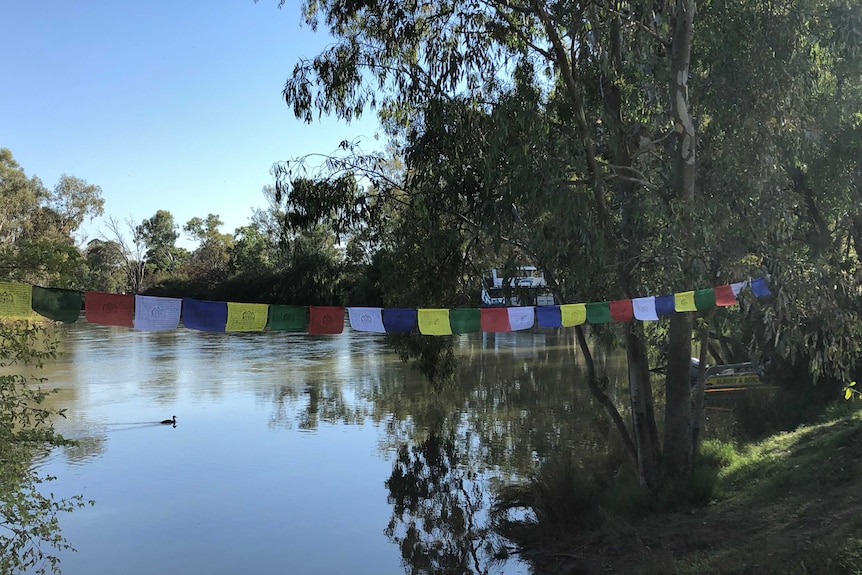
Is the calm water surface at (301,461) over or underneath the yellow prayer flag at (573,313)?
underneath

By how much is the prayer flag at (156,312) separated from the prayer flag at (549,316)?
2812mm

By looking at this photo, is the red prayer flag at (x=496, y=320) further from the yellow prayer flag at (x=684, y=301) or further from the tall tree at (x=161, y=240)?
the tall tree at (x=161, y=240)

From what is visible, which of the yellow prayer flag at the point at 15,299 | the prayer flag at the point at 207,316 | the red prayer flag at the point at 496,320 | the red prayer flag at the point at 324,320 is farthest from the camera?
the red prayer flag at the point at 496,320

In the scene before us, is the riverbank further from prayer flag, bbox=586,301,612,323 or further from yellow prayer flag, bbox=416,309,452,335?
yellow prayer flag, bbox=416,309,452,335

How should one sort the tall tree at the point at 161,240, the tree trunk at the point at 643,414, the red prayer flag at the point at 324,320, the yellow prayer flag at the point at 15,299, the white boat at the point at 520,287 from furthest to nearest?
the tall tree at the point at 161,240 → the white boat at the point at 520,287 → the tree trunk at the point at 643,414 → the red prayer flag at the point at 324,320 → the yellow prayer flag at the point at 15,299

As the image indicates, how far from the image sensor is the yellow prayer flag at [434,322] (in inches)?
202

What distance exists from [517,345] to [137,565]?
2120 cm

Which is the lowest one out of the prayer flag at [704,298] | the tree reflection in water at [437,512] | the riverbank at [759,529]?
the tree reflection in water at [437,512]

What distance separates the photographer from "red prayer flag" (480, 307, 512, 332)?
5.43 metres

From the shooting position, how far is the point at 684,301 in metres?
5.46

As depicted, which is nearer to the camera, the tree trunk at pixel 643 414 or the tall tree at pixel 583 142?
the tall tree at pixel 583 142

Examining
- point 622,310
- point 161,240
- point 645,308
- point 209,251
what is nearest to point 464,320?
point 622,310

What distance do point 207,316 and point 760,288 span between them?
4.39 meters

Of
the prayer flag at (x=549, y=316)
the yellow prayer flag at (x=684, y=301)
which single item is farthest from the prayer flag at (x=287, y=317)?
the yellow prayer flag at (x=684, y=301)
